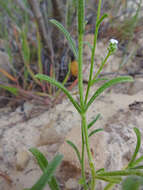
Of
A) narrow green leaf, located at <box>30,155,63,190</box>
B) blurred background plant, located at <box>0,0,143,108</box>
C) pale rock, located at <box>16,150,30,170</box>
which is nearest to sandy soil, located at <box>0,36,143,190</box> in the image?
pale rock, located at <box>16,150,30,170</box>

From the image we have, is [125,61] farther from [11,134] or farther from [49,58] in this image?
[11,134]

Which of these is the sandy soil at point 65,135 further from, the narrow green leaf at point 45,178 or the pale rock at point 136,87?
the narrow green leaf at point 45,178

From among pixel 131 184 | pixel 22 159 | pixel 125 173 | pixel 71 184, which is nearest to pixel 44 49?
pixel 22 159

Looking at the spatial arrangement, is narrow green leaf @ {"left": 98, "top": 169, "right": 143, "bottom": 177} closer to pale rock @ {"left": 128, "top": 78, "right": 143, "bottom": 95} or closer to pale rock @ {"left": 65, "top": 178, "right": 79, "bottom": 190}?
pale rock @ {"left": 65, "top": 178, "right": 79, "bottom": 190}

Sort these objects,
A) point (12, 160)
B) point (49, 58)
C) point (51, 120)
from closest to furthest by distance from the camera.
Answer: point (12, 160) → point (51, 120) → point (49, 58)

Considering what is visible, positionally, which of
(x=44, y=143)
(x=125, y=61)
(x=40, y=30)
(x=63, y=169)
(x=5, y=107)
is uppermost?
(x=40, y=30)

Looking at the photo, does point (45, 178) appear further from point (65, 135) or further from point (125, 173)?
point (65, 135)

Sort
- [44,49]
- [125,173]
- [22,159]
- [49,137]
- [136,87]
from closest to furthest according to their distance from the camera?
[125,173] → [22,159] → [49,137] → [136,87] → [44,49]

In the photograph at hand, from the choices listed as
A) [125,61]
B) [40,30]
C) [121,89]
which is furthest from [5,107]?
[125,61]
